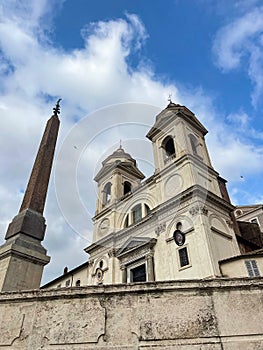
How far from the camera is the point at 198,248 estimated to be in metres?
17.4

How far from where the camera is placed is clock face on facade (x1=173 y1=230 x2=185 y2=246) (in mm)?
18781

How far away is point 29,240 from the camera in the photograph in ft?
22.9

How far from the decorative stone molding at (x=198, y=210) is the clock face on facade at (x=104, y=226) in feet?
33.7

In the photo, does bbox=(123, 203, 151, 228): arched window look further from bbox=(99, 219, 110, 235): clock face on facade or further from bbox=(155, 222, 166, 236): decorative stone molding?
bbox=(155, 222, 166, 236): decorative stone molding

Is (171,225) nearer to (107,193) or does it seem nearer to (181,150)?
(181,150)

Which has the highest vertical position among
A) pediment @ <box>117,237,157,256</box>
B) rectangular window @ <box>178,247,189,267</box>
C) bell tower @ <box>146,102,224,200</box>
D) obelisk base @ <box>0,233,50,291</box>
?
bell tower @ <box>146,102,224,200</box>

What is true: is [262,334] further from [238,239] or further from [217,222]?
[238,239]

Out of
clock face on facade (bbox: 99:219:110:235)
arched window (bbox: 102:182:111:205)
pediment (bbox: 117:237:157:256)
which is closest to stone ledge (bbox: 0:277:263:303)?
pediment (bbox: 117:237:157:256)

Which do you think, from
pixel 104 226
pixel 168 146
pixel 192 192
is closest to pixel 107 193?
pixel 104 226

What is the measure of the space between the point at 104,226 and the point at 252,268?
49.8 ft

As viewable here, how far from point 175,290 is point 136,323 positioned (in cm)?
72

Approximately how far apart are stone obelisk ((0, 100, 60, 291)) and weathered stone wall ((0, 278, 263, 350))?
83.4 inches

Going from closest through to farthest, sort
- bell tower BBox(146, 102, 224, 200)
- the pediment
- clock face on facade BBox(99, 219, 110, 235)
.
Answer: the pediment < bell tower BBox(146, 102, 224, 200) < clock face on facade BBox(99, 219, 110, 235)

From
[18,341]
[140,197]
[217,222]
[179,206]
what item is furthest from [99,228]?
[18,341]
